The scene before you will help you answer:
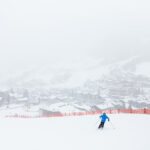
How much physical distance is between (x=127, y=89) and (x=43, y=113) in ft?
343

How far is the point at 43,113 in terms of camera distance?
87.2 m

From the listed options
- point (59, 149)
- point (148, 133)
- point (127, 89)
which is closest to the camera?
point (59, 149)

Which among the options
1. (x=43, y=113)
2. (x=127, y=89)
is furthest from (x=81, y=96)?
(x=43, y=113)

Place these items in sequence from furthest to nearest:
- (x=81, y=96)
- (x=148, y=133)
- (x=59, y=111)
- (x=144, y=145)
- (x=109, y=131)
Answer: (x=81, y=96) < (x=59, y=111) < (x=109, y=131) < (x=148, y=133) < (x=144, y=145)

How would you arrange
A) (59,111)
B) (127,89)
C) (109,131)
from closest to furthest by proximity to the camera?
1. (109,131)
2. (59,111)
3. (127,89)

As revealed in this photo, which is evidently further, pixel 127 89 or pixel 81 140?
pixel 127 89

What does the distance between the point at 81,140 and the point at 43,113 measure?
72.8m

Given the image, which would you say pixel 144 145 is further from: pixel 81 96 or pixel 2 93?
pixel 81 96

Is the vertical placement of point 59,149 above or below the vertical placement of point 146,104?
above

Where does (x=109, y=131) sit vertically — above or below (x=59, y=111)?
above

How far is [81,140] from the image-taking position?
16562 mm

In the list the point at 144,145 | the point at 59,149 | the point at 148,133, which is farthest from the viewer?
the point at 148,133

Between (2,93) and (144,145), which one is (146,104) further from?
(144,145)

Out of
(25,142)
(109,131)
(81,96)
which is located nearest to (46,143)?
(25,142)
